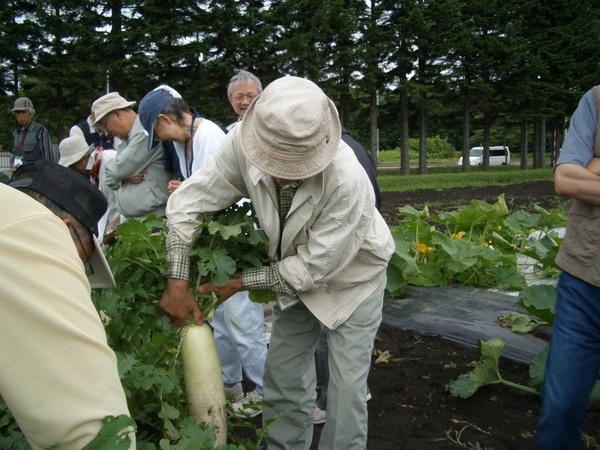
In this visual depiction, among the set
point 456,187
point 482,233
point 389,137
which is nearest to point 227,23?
point 456,187

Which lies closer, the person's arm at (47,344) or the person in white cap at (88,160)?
the person's arm at (47,344)

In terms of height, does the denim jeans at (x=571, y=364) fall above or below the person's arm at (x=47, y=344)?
below

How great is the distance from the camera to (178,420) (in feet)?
7.75

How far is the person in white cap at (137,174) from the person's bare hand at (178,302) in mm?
1409

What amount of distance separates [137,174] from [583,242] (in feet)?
9.04

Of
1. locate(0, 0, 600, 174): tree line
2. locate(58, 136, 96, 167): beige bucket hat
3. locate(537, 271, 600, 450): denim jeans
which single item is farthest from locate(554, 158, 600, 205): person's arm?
locate(0, 0, 600, 174): tree line

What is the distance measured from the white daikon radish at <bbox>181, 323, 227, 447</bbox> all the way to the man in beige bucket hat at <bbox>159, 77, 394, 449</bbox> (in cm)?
10

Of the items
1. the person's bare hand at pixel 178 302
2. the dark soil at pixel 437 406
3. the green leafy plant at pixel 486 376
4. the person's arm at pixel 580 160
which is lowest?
the dark soil at pixel 437 406

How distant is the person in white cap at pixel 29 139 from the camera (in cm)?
745

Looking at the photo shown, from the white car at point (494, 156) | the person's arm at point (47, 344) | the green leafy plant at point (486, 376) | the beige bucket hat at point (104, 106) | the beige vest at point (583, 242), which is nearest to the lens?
the person's arm at point (47, 344)

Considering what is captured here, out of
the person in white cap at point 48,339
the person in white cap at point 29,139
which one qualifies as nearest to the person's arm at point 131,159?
the person in white cap at point 48,339

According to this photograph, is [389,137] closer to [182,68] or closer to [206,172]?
[182,68]

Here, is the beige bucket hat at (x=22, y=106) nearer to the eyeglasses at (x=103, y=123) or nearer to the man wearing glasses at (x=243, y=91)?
the eyeglasses at (x=103, y=123)

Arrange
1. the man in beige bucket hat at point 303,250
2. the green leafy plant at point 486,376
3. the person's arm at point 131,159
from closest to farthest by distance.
Answer: the man in beige bucket hat at point 303,250 → the green leafy plant at point 486,376 → the person's arm at point 131,159
